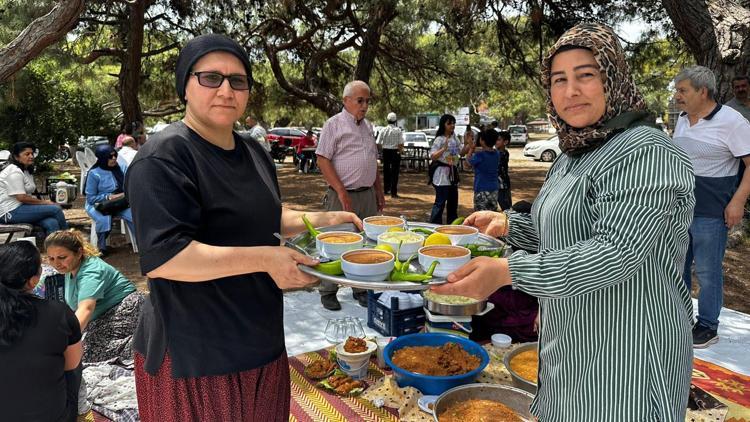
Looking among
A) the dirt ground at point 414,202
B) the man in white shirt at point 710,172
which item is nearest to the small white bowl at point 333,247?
the man in white shirt at point 710,172

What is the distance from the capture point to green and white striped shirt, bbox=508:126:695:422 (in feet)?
3.87

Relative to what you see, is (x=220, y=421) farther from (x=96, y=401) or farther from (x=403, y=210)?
(x=403, y=210)

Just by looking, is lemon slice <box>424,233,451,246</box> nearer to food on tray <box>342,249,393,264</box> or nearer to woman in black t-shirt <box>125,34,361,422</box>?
food on tray <box>342,249,393,264</box>

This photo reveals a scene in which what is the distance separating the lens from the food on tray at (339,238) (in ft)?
6.29

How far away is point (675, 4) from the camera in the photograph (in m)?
6.12

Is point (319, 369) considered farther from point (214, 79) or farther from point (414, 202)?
point (414, 202)

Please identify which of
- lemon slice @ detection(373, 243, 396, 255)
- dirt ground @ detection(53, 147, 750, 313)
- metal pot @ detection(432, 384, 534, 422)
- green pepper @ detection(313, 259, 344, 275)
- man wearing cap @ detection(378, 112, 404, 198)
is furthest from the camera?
man wearing cap @ detection(378, 112, 404, 198)

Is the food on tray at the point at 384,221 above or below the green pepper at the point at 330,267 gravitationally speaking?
above

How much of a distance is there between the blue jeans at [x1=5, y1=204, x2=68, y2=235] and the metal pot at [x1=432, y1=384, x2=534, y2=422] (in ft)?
20.4

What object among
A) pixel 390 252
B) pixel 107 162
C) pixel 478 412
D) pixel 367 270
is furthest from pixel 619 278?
pixel 107 162

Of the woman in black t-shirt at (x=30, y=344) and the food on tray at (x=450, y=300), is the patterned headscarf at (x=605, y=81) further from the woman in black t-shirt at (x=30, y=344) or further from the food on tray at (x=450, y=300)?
the woman in black t-shirt at (x=30, y=344)

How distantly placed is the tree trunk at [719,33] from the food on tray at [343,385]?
558cm

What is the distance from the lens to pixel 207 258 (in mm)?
1384

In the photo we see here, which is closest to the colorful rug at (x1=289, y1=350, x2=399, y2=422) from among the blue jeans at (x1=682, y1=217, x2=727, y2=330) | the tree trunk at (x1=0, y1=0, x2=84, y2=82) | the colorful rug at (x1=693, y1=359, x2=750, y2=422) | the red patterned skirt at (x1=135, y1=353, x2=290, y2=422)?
the red patterned skirt at (x1=135, y1=353, x2=290, y2=422)
